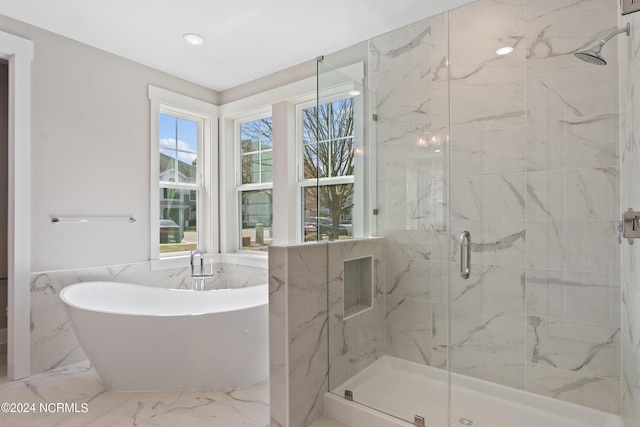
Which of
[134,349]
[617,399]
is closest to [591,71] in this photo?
[617,399]

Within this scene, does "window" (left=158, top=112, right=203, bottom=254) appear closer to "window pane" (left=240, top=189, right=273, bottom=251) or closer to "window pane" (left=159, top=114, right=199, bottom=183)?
"window pane" (left=159, top=114, right=199, bottom=183)

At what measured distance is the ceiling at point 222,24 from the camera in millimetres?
2312

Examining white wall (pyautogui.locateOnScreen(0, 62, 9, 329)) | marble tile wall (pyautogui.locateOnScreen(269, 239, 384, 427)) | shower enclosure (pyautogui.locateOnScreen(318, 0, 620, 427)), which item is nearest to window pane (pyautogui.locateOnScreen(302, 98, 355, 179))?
shower enclosure (pyautogui.locateOnScreen(318, 0, 620, 427))

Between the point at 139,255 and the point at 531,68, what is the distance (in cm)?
329

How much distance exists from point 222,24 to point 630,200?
8.55 feet

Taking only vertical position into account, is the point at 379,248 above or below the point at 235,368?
above

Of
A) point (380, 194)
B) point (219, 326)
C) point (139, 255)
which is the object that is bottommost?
point (219, 326)

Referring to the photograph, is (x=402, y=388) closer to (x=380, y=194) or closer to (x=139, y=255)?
(x=380, y=194)

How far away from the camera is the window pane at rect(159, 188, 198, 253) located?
3533 millimetres

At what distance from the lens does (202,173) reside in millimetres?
3871

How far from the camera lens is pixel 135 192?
3.18 meters

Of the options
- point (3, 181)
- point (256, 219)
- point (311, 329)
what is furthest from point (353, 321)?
point (3, 181)

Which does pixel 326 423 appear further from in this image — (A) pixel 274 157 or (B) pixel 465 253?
(A) pixel 274 157

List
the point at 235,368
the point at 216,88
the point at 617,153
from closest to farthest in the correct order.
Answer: the point at 617,153 < the point at 235,368 < the point at 216,88
